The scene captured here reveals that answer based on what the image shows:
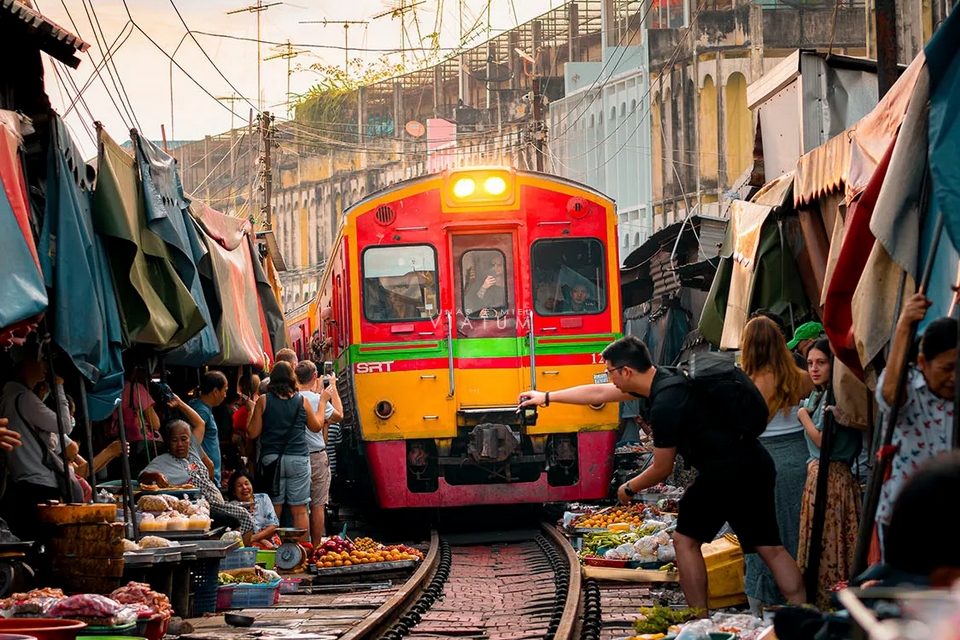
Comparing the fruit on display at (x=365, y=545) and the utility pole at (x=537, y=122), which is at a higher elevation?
the utility pole at (x=537, y=122)

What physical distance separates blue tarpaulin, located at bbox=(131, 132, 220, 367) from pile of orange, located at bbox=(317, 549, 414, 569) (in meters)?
1.84

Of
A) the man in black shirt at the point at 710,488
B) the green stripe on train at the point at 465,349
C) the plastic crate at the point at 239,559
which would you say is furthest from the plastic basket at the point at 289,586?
the man in black shirt at the point at 710,488

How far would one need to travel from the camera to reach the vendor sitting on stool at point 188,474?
33.5ft

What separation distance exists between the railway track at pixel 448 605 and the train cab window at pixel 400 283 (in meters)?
2.32

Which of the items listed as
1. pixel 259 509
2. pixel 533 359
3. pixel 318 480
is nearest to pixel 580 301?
pixel 533 359

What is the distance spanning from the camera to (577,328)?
45.7ft

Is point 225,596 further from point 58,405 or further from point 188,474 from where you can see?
point 58,405

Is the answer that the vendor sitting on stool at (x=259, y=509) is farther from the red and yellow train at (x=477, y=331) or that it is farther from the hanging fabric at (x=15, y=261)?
the hanging fabric at (x=15, y=261)

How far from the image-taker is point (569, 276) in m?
14.1

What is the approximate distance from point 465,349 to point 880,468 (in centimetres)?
824

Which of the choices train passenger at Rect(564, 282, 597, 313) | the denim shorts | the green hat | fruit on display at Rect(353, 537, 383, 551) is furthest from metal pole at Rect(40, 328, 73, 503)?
train passenger at Rect(564, 282, 597, 313)

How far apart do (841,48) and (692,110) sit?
357cm

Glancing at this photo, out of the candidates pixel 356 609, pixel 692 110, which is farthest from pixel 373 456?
pixel 692 110

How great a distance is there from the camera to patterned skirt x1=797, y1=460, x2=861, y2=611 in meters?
7.35
